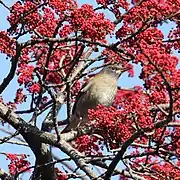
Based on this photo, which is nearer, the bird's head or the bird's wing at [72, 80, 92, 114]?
the bird's wing at [72, 80, 92, 114]

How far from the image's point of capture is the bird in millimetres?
8070

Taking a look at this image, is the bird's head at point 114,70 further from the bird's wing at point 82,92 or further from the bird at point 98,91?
the bird's wing at point 82,92

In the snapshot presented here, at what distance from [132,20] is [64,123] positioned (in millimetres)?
2441

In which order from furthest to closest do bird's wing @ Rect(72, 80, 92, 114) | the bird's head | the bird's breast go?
Answer: the bird's head
the bird's breast
bird's wing @ Rect(72, 80, 92, 114)

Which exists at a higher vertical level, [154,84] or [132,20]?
[132,20]

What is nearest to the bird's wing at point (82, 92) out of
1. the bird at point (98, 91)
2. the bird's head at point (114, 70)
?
the bird at point (98, 91)

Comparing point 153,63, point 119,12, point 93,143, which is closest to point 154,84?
point 153,63

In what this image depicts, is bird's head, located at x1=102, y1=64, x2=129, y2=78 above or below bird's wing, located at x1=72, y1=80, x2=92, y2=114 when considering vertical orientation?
above

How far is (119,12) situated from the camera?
16.9 feet

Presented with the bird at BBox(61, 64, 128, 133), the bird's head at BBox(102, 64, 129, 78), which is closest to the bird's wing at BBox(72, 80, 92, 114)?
the bird at BBox(61, 64, 128, 133)

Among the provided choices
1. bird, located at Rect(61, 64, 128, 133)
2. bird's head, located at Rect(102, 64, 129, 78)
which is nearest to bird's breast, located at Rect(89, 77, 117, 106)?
bird, located at Rect(61, 64, 128, 133)

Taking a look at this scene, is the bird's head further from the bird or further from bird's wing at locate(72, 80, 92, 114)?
bird's wing at locate(72, 80, 92, 114)

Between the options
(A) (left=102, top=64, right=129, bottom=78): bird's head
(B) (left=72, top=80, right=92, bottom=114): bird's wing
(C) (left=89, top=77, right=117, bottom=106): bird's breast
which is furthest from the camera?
(A) (left=102, top=64, right=129, bottom=78): bird's head

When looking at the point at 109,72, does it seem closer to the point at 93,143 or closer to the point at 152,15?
the point at 93,143
